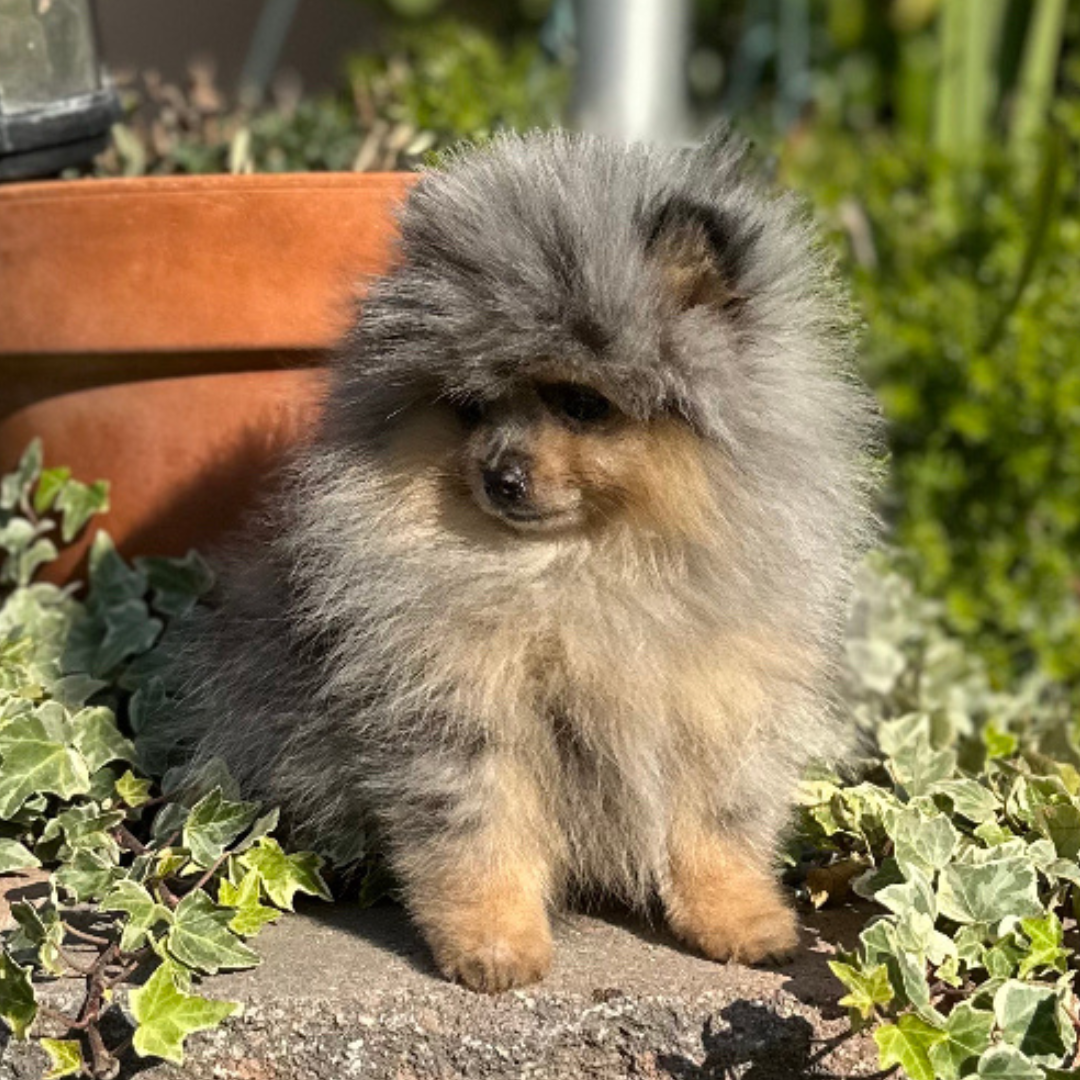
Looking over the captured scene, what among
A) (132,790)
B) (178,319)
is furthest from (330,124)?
(132,790)

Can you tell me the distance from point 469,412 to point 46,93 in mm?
1617

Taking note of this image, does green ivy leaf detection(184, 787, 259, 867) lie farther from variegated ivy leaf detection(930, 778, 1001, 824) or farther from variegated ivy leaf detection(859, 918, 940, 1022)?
variegated ivy leaf detection(930, 778, 1001, 824)

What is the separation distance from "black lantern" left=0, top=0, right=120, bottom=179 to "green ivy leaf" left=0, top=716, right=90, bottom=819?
4.38 feet

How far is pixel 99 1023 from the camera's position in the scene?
90.7 inches

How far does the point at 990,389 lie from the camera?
456 cm

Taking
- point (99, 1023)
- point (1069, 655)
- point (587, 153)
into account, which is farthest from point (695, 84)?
point (99, 1023)

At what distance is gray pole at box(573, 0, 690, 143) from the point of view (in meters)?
4.32

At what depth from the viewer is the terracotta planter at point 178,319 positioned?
3174 mm

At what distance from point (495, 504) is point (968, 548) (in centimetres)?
273

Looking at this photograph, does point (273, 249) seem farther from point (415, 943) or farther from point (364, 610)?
point (415, 943)

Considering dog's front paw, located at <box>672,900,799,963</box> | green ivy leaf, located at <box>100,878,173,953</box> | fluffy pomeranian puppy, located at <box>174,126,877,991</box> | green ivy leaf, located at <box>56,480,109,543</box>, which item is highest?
fluffy pomeranian puppy, located at <box>174,126,877,991</box>

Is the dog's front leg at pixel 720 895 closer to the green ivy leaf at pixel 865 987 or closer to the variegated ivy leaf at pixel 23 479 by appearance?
the green ivy leaf at pixel 865 987

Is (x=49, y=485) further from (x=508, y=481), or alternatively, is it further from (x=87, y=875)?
(x=508, y=481)

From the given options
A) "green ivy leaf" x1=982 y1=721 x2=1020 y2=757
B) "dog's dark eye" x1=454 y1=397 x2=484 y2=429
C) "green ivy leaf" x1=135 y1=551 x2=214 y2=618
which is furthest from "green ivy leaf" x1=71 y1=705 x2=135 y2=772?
"green ivy leaf" x1=982 y1=721 x2=1020 y2=757
